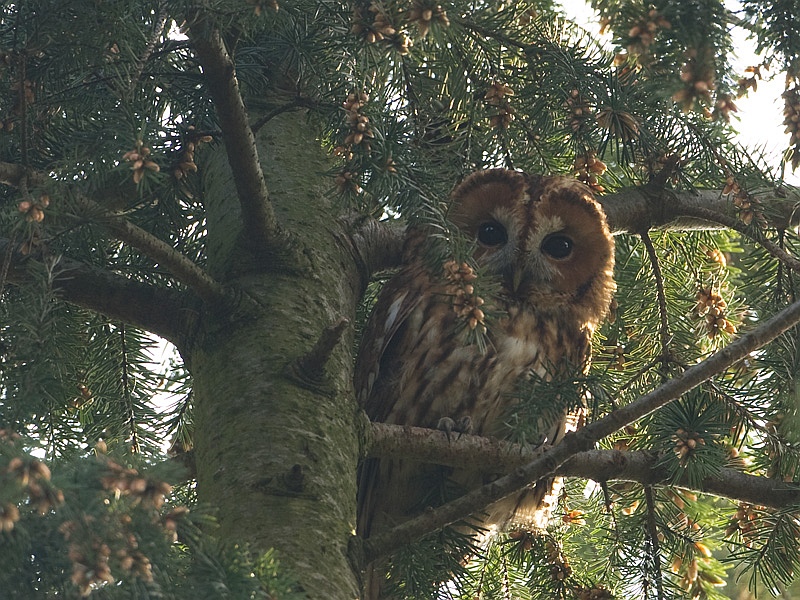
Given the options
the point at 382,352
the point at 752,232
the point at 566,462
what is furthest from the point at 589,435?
the point at 382,352

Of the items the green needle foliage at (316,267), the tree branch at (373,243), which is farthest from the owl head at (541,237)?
the tree branch at (373,243)

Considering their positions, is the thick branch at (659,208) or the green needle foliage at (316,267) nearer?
the green needle foliage at (316,267)

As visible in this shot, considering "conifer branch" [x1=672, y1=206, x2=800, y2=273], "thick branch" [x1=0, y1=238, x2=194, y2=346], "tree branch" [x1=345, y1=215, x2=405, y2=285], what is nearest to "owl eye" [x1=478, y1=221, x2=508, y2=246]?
"tree branch" [x1=345, y1=215, x2=405, y2=285]

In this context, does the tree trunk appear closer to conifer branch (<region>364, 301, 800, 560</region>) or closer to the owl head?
conifer branch (<region>364, 301, 800, 560</region>)

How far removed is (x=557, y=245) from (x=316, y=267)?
3.37 feet

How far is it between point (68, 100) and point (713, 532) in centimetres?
198

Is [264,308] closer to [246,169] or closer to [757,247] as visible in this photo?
[246,169]

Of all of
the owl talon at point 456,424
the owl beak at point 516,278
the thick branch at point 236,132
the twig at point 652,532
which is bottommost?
the twig at point 652,532

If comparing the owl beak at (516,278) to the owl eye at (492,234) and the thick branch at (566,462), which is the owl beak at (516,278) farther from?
the thick branch at (566,462)

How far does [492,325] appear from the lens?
2.63 metres

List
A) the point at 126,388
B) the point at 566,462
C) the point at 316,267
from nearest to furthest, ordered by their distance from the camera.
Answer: the point at 566,462, the point at 316,267, the point at 126,388

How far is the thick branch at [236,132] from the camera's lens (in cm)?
166

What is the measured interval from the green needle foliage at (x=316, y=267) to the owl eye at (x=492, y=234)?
0.28 meters

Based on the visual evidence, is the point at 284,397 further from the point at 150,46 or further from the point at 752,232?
the point at 752,232
